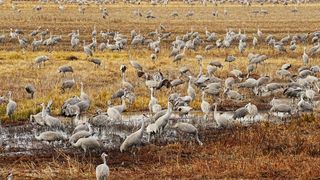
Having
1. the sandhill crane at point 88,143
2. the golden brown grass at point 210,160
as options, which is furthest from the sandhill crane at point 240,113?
the sandhill crane at point 88,143

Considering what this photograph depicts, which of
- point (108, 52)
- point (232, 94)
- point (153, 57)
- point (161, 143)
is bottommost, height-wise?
point (108, 52)

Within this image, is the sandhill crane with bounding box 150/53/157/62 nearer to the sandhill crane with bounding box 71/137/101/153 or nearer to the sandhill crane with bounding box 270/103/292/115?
the sandhill crane with bounding box 270/103/292/115

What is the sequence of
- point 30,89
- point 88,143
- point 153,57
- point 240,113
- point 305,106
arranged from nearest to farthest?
point 88,143 → point 240,113 → point 305,106 → point 30,89 → point 153,57

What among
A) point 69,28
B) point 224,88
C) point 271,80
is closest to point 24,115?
point 224,88

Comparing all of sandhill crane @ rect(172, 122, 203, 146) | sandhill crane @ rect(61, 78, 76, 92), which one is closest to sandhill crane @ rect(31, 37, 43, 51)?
sandhill crane @ rect(61, 78, 76, 92)

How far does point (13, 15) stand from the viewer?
164ft

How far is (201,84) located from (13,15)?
111 feet

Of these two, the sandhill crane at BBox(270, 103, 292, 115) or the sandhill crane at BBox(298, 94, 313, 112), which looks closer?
the sandhill crane at BBox(270, 103, 292, 115)

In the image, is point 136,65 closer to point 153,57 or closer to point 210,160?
point 153,57

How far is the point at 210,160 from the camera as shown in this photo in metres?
12.4

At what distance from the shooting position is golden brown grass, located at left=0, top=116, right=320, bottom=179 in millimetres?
11422

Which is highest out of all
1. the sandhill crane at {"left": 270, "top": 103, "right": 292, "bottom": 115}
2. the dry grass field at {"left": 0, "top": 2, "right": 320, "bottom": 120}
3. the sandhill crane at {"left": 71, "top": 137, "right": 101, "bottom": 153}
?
the sandhill crane at {"left": 71, "top": 137, "right": 101, "bottom": 153}

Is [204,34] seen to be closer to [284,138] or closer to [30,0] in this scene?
[284,138]

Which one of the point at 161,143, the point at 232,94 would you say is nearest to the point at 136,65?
Answer: the point at 232,94
